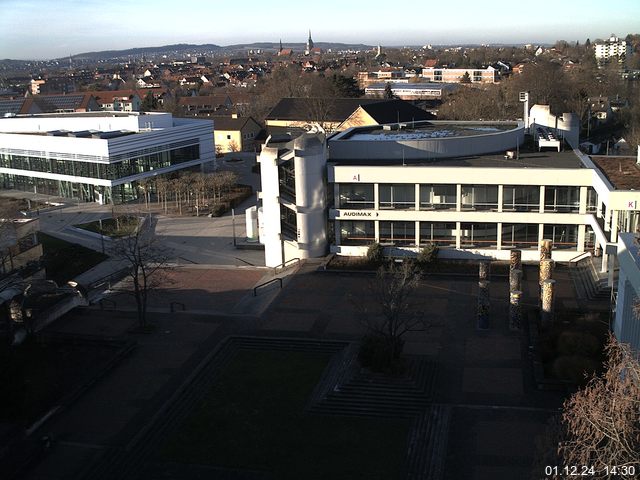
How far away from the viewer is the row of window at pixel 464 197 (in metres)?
32.4

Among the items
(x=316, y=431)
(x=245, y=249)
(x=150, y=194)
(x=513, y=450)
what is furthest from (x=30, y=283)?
(x=150, y=194)

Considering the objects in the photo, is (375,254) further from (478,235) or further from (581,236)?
(581,236)

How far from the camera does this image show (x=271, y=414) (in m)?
20.2

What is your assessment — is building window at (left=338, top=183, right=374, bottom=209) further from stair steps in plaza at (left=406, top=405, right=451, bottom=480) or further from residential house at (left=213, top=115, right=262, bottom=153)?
residential house at (left=213, top=115, right=262, bottom=153)

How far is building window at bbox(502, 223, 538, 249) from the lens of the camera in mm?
33062

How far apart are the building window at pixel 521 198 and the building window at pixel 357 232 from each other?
6.29 meters

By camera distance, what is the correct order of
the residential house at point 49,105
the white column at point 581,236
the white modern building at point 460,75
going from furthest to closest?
the white modern building at point 460,75, the residential house at point 49,105, the white column at point 581,236

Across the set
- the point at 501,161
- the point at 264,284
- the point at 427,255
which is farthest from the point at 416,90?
the point at 264,284

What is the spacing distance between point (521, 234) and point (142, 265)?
1704 centimetres

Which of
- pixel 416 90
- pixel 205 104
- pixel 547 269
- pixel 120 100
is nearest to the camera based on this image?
pixel 547 269

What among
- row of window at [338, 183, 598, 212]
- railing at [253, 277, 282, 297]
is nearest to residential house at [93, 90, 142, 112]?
row of window at [338, 183, 598, 212]

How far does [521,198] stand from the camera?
108 ft

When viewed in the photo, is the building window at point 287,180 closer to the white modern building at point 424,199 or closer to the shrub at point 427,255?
the white modern building at point 424,199

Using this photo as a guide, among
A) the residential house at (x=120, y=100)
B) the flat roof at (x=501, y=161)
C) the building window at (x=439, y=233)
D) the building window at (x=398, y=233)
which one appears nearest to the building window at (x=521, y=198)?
the flat roof at (x=501, y=161)
